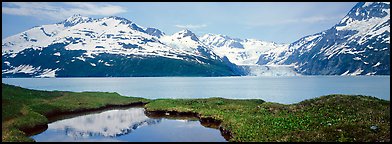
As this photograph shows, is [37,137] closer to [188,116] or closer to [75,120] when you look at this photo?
[75,120]

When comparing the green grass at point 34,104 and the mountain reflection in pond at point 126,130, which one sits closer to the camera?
the mountain reflection in pond at point 126,130

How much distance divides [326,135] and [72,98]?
6437 centimetres

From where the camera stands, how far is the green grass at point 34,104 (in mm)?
46362

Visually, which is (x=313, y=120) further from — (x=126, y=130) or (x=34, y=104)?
(x=34, y=104)

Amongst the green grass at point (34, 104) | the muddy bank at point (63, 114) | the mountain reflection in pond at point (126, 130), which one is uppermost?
the green grass at point (34, 104)

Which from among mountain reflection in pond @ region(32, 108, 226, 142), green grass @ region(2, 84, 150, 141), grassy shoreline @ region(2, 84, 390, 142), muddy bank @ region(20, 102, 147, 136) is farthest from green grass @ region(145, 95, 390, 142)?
green grass @ region(2, 84, 150, 141)

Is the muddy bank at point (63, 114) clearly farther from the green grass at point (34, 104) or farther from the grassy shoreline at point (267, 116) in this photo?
the green grass at point (34, 104)

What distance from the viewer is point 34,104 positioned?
64.9 metres

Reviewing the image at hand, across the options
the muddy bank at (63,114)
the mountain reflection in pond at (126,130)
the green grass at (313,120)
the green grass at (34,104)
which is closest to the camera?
the green grass at (313,120)

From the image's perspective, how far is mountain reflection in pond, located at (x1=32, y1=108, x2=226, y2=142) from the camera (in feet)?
147

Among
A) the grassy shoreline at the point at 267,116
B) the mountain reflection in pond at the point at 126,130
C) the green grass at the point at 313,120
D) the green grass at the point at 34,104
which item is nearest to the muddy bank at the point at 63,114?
the grassy shoreline at the point at 267,116

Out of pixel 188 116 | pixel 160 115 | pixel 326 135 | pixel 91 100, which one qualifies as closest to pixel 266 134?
pixel 326 135

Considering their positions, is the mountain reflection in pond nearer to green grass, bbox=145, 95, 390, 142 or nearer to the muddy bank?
the muddy bank

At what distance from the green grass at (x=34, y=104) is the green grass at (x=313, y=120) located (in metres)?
26.1
